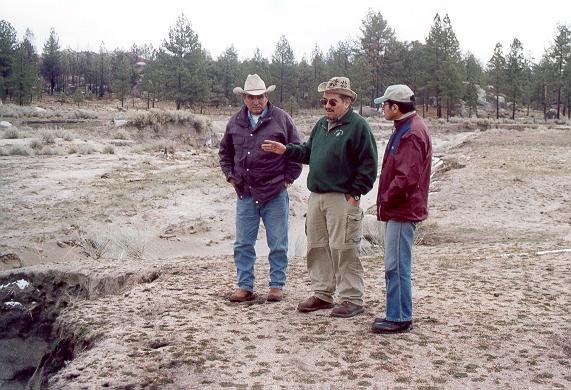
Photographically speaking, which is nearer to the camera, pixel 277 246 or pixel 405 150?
pixel 405 150

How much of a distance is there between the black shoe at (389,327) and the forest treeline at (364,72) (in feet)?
167

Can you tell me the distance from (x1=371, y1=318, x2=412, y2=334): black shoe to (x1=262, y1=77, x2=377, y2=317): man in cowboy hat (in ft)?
1.39

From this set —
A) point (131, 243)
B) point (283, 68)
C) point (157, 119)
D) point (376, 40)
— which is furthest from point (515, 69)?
point (131, 243)

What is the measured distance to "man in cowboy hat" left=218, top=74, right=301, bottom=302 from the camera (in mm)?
5527

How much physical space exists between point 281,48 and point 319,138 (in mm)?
64850

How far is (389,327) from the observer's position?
15.4 feet

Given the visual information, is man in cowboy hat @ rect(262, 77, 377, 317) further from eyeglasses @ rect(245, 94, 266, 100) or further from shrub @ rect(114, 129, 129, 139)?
shrub @ rect(114, 129, 129, 139)

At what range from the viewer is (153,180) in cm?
1612

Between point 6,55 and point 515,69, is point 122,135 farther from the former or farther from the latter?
point 515,69

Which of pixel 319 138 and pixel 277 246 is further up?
pixel 319 138

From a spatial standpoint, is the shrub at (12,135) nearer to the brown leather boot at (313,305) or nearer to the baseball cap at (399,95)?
the brown leather boot at (313,305)

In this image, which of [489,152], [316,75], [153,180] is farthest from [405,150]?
Result: [316,75]

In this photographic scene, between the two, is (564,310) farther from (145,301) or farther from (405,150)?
(145,301)

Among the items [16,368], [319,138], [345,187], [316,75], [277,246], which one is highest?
[316,75]
